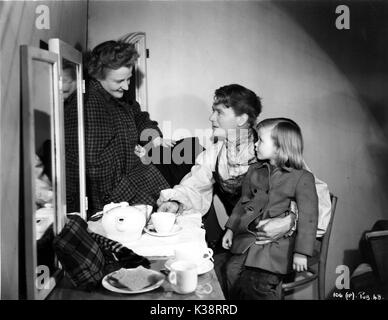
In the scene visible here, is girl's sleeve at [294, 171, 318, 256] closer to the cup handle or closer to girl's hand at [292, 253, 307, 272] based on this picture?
girl's hand at [292, 253, 307, 272]

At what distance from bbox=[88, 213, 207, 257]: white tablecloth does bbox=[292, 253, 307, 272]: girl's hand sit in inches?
14.9

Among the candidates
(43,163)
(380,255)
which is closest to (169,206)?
(43,163)

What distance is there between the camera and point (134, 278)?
1021 mm

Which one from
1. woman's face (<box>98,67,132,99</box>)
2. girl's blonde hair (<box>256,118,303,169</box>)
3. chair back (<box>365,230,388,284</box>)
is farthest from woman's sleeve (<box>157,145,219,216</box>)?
chair back (<box>365,230,388,284</box>)

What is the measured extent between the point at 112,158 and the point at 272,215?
668 mm

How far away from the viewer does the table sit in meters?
0.97

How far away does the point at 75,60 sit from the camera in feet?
4.53

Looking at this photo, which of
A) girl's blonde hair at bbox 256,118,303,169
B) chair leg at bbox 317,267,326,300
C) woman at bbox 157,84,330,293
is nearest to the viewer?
girl's blonde hair at bbox 256,118,303,169

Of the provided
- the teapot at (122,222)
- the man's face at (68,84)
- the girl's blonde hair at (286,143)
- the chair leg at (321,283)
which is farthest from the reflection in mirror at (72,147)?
the chair leg at (321,283)

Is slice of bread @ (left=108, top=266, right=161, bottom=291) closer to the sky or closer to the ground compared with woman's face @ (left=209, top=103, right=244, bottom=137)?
closer to the ground

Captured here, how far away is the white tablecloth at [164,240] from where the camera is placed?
1.22 m

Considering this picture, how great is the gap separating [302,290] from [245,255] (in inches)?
23.7
